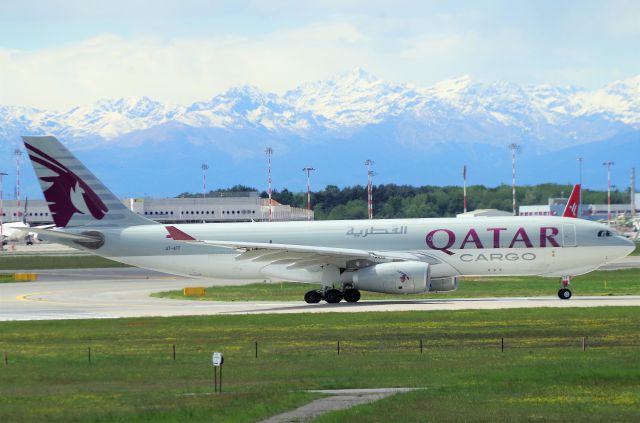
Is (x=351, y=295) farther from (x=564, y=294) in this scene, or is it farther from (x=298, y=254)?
(x=564, y=294)

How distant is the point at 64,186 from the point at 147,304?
7.55 m

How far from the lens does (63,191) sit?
Answer: 5984cm

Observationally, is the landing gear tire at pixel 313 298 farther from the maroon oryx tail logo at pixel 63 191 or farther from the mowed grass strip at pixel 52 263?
the mowed grass strip at pixel 52 263

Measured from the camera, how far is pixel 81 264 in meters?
110

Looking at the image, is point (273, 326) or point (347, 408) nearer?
point (347, 408)

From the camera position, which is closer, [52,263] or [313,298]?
[313,298]

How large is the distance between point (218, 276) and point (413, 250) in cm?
1017

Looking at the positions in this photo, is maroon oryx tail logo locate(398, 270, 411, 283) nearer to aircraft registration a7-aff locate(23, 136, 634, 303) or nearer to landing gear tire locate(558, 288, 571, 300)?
aircraft registration a7-aff locate(23, 136, 634, 303)

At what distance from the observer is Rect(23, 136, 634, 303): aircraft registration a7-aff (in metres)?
56.2

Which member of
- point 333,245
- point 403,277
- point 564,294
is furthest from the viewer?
point 333,245

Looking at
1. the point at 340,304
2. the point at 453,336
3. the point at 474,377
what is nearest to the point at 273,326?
the point at 453,336

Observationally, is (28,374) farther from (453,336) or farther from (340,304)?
(340,304)

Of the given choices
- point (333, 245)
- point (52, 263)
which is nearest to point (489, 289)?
point (333, 245)

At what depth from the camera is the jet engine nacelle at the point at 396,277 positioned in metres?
54.7
